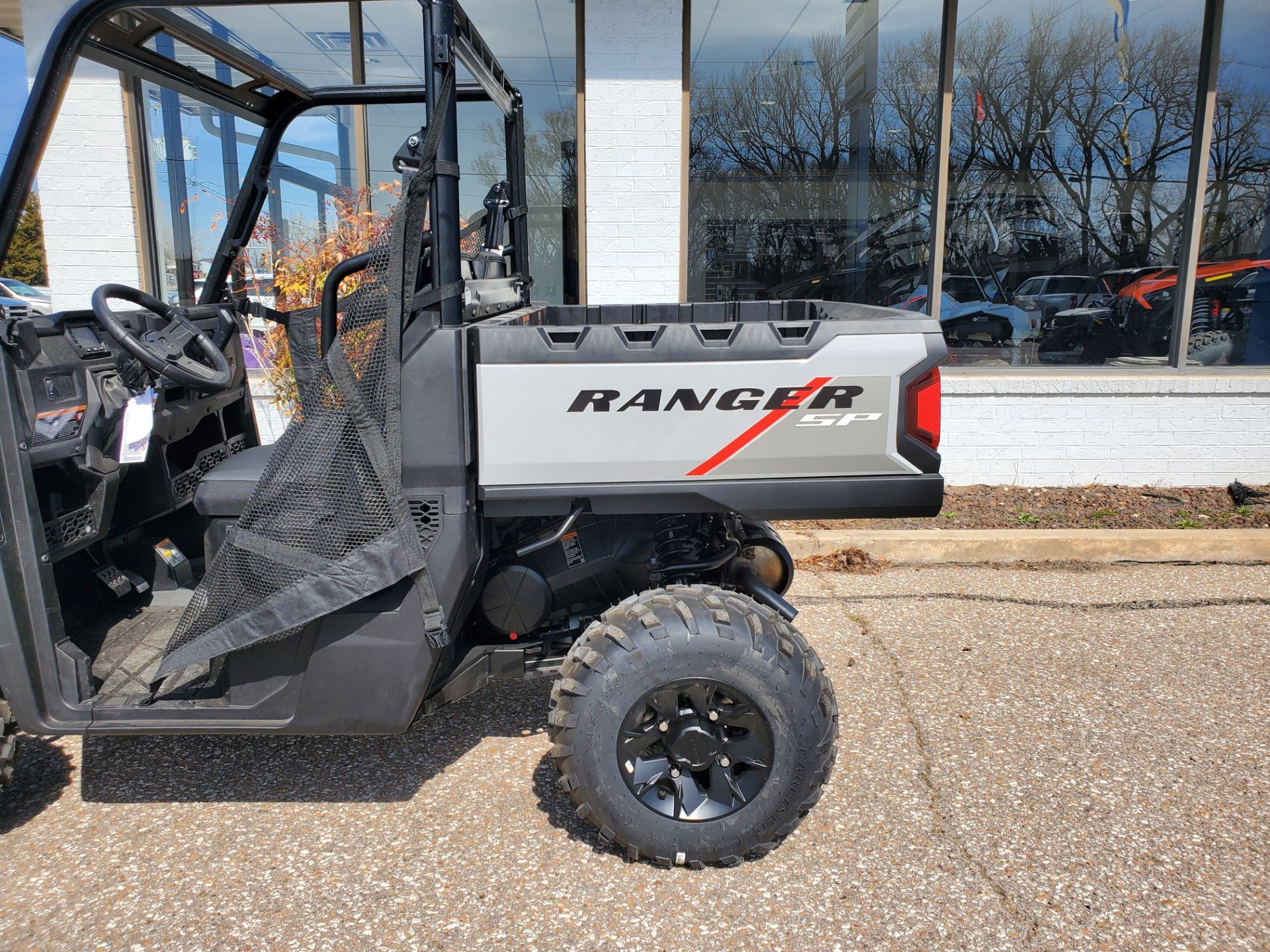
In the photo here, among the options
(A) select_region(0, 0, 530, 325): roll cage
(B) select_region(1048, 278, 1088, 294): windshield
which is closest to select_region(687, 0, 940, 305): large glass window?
(B) select_region(1048, 278, 1088, 294): windshield

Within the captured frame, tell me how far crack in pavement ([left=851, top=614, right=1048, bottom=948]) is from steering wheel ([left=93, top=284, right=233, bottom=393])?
251 cm

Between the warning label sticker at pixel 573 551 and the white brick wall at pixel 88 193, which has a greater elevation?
the white brick wall at pixel 88 193

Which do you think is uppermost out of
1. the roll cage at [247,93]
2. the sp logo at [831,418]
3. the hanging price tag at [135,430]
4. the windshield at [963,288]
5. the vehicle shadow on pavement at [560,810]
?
the roll cage at [247,93]

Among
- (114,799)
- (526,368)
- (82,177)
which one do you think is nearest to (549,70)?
(82,177)

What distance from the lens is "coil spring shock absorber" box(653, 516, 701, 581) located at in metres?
3.00

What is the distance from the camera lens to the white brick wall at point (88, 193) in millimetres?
6238

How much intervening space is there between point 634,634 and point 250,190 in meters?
2.36

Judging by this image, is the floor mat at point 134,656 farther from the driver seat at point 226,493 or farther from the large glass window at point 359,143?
the large glass window at point 359,143

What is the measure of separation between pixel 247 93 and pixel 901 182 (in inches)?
199

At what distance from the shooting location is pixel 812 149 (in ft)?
23.8

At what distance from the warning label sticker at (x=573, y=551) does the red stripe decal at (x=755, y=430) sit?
0.54 metres

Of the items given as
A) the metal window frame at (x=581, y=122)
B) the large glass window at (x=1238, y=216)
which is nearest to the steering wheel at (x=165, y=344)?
the metal window frame at (x=581, y=122)

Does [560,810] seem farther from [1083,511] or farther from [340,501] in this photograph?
[1083,511]

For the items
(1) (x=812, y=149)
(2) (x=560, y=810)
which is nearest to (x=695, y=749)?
(2) (x=560, y=810)
